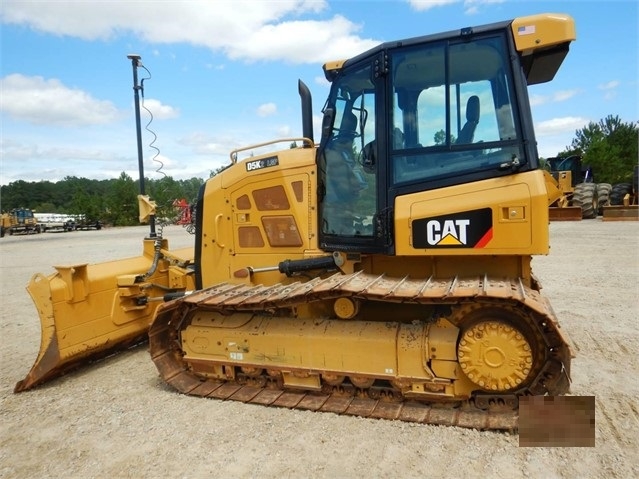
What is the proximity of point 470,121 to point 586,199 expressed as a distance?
76.4ft

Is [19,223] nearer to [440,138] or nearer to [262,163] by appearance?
[262,163]

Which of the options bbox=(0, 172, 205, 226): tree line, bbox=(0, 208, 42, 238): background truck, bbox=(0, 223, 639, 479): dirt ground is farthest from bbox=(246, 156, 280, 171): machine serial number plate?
bbox=(0, 208, 42, 238): background truck

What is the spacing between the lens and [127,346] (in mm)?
5688

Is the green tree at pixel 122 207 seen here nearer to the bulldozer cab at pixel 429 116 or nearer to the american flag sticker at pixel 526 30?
the bulldozer cab at pixel 429 116

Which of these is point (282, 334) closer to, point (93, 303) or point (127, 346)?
point (93, 303)

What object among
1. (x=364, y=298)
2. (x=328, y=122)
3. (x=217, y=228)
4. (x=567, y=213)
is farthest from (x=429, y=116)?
(x=567, y=213)

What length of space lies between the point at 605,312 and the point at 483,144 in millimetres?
4540

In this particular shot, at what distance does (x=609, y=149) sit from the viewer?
Answer: 43438mm

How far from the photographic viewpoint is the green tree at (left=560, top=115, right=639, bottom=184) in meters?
41.9

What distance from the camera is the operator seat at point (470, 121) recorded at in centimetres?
367

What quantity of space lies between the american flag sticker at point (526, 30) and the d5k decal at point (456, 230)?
55.0 inches

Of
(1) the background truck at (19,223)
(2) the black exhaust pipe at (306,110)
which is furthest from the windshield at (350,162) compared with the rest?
(1) the background truck at (19,223)
